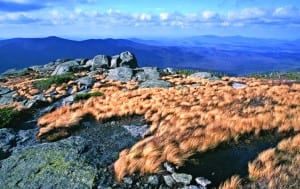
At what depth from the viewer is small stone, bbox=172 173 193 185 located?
998 cm

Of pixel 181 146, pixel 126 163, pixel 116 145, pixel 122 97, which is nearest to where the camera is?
pixel 126 163

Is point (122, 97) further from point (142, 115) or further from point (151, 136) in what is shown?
point (151, 136)

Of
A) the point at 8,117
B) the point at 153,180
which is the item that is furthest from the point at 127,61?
the point at 153,180

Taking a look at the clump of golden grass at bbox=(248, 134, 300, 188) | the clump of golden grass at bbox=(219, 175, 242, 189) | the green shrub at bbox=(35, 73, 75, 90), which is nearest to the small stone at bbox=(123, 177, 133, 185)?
the clump of golden grass at bbox=(219, 175, 242, 189)

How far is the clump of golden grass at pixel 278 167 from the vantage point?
31.6ft

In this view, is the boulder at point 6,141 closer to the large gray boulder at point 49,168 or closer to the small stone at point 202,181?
the large gray boulder at point 49,168

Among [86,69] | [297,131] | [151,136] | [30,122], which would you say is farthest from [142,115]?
[86,69]

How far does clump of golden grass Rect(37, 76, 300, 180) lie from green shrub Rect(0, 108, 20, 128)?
66.9 inches

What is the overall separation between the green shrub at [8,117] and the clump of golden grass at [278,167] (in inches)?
483

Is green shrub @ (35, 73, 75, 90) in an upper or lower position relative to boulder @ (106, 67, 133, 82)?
lower

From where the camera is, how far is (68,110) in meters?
20.8

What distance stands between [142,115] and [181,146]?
6.68m

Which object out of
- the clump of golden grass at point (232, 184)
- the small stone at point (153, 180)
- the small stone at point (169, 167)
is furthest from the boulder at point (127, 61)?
the clump of golden grass at point (232, 184)

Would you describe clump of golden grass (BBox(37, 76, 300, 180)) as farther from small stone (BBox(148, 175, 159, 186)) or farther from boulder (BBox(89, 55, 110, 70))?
boulder (BBox(89, 55, 110, 70))
